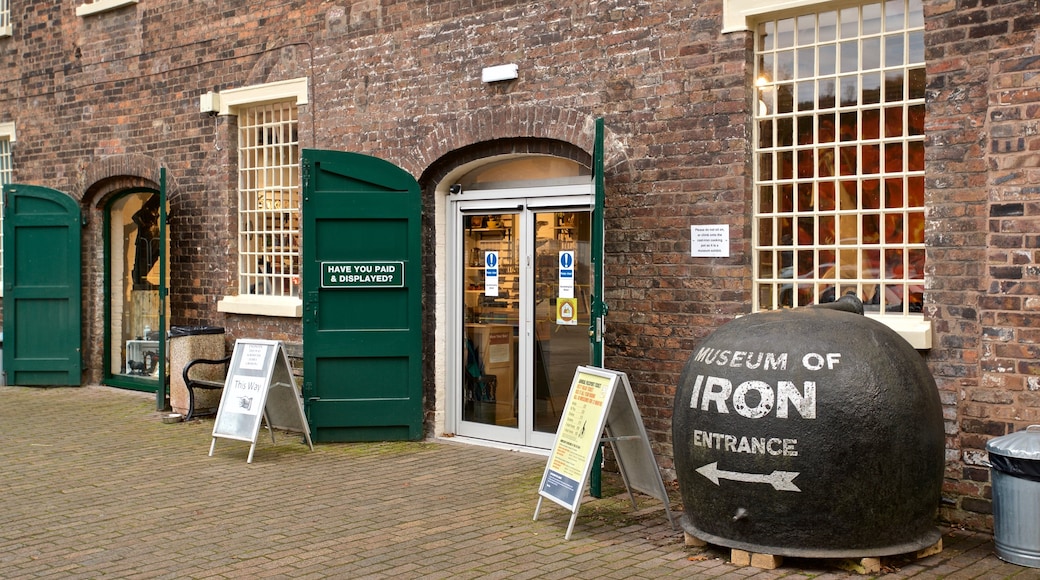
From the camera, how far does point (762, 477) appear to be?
235 inches

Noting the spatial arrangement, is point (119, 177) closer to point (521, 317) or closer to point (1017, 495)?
point (521, 317)

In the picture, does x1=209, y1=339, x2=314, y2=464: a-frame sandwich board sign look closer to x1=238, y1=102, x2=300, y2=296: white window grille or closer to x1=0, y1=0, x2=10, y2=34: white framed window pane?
x1=238, y1=102, x2=300, y2=296: white window grille

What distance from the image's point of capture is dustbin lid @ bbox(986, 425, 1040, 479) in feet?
19.7

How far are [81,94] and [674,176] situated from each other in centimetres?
901

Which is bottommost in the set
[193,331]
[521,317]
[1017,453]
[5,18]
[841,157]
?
[1017,453]

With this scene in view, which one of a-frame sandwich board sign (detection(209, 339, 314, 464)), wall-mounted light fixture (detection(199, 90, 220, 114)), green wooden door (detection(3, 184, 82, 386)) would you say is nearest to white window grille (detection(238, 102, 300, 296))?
wall-mounted light fixture (detection(199, 90, 220, 114))

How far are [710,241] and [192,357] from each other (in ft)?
20.2

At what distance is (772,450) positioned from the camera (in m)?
5.91

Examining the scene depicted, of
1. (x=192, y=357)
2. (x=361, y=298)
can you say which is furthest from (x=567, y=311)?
(x=192, y=357)

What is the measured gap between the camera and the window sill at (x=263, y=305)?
11398 mm

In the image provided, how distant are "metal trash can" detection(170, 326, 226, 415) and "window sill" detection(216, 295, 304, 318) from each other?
30 cm

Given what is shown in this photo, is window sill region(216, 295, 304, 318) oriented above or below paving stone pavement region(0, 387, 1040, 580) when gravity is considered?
above

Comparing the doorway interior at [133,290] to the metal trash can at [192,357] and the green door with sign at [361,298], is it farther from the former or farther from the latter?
the green door with sign at [361,298]

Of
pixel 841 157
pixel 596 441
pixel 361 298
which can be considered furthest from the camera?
pixel 361 298
